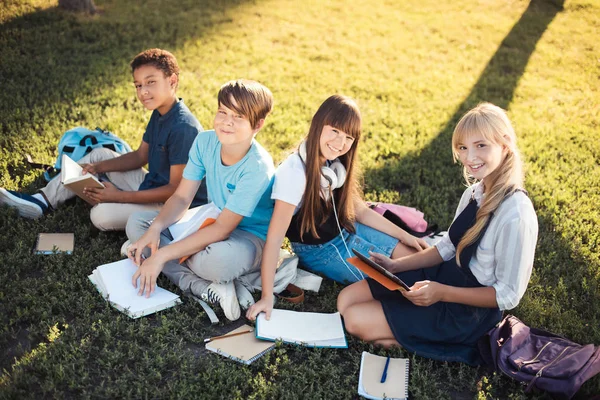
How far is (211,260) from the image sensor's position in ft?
11.7

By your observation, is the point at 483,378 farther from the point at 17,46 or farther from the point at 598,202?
the point at 17,46

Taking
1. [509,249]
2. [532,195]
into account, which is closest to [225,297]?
[509,249]

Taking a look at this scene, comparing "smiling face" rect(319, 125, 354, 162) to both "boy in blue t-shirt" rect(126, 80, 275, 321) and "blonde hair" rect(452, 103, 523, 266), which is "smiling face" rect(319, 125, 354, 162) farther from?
"blonde hair" rect(452, 103, 523, 266)

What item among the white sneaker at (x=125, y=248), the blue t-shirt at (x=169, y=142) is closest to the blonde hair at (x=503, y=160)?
the blue t-shirt at (x=169, y=142)

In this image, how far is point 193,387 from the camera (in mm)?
2908

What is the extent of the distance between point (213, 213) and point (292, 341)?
1.07 meters

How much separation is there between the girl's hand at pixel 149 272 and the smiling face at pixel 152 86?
1.32 m

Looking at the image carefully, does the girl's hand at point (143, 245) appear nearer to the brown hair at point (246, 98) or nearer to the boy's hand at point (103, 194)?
the boy's hand at point (103, 194)

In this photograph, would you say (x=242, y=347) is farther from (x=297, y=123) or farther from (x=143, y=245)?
(x=297, y=123)

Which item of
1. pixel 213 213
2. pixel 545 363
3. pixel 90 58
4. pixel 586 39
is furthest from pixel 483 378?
pixel 586 39

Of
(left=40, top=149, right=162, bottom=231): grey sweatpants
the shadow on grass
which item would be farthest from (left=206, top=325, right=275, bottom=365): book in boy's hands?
the shadow on grass

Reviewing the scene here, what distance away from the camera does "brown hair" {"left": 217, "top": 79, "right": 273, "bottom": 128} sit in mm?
3494

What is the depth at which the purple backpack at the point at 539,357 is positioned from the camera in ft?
9.73

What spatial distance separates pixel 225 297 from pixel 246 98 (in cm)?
124
